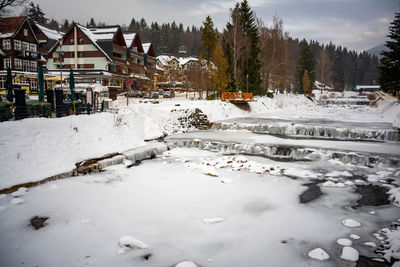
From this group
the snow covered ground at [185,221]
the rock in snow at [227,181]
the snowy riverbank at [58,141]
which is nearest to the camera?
the snow covered ground at [185,221]

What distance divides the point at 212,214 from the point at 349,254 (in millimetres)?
3145

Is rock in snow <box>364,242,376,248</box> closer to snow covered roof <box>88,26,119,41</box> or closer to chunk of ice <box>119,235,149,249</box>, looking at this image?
chunk of ice <box>119,235,149,249</box>

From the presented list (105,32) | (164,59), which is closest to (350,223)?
(105,32)

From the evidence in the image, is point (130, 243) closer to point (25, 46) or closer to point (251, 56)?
point (251, 56)

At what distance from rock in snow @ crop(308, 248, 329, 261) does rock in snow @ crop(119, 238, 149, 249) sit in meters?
3.18

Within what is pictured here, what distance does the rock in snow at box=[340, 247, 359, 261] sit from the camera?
4.78 meters

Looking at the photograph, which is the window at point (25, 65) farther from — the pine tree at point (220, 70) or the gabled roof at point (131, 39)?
the pine tree at point (220, 70)

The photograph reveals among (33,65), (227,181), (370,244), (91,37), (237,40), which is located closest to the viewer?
(370,244)

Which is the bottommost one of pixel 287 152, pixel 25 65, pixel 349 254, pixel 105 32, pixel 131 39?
pixel 349 254

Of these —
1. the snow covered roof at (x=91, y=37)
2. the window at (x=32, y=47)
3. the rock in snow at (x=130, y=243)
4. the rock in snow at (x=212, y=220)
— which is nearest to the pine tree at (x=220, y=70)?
the snow covered roof at (x=91, y=37)

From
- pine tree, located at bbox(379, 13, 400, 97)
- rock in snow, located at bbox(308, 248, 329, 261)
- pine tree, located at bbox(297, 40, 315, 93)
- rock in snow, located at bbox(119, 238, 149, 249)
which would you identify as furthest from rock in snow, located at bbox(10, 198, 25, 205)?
pine tree, located at bbox(297, 40, 315, 93)

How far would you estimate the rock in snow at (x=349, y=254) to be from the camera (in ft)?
15.7

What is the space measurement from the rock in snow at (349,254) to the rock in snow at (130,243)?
3.77 meters

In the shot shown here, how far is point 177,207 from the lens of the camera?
23.8 feet
